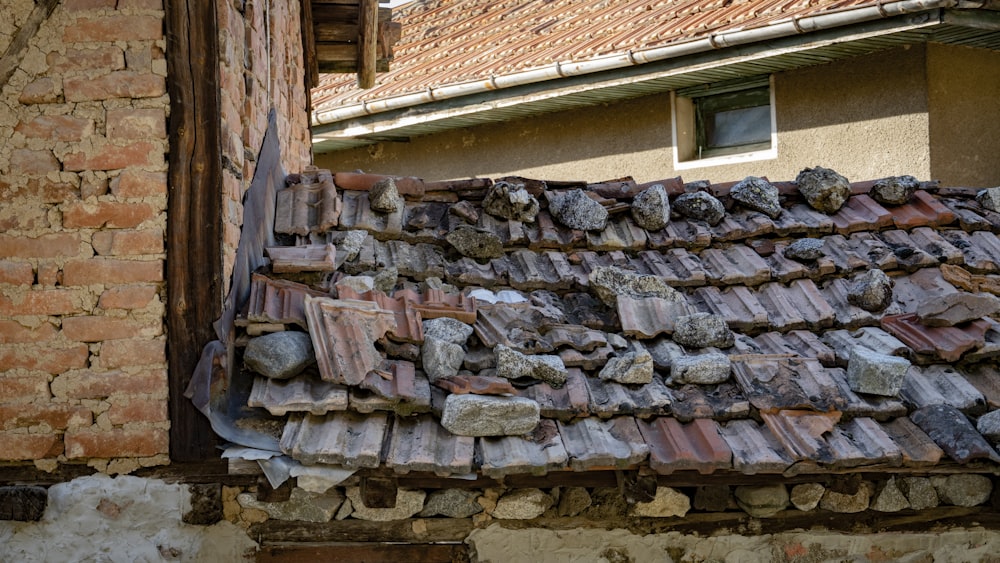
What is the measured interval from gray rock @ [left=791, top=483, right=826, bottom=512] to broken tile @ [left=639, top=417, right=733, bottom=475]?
Result: 0.44 m

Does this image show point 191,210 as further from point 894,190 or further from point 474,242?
point 894,190

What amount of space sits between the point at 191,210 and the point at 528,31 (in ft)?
21.7

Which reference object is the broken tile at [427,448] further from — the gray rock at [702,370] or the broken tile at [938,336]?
the broken tile at [938,336]

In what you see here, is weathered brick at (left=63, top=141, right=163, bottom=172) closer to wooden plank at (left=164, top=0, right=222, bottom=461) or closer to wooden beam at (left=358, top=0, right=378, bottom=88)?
wooden plank at (left=164, top=0, right=222, bottom=461)

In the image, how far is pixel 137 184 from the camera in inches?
124

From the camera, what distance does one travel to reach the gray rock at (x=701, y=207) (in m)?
4.38

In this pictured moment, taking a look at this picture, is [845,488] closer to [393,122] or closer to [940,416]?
[940,416]

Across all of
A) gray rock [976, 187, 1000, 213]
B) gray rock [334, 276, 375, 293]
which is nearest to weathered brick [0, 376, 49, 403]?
gray rock [334, 276, 375, 293]

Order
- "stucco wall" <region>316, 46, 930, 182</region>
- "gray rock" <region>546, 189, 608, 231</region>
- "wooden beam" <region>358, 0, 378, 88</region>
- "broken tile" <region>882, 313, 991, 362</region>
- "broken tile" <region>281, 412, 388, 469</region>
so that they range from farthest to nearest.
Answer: "stucco wall" <region>316, 46, 930, 182</region>
"wooden beam" <region>358, 0, 378, 88</region>
"gray rock" <region>546, 189, 608, 231</region>
"broken tile" <region>882, 313, 991, 362</region>
"broken tile" <region>281, 412, 388, 469</region>

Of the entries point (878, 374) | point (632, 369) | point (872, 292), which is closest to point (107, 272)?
point (632, 369)

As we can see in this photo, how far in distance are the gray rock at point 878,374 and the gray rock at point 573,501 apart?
112 cm

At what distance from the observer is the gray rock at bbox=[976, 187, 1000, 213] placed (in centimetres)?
450

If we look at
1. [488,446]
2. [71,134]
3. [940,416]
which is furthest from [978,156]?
[71,134]

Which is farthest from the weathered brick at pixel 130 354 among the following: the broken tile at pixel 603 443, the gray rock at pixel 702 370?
the gray rock at pixel 702 370
